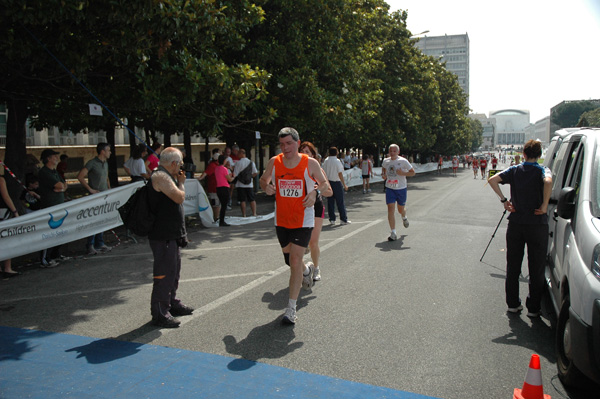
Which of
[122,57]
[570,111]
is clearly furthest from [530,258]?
[570,111]

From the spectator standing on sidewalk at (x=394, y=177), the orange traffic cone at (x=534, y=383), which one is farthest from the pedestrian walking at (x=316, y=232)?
the orange traffic cone at (x=534, y=383)

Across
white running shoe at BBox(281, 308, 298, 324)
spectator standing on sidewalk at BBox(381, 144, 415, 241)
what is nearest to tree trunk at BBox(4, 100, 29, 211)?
spectator standing on sidewalk at BBox(381, 144, 415, 241)

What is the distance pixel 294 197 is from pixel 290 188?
109 mm

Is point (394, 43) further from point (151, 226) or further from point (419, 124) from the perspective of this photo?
point (151, 226)

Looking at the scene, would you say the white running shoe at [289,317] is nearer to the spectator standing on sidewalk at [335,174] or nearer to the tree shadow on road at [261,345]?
the tree shadow on road at [261,345]

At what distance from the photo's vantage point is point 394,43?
32.7 metres

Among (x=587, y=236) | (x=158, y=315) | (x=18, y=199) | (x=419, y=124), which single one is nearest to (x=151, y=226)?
(x=158, y=315)

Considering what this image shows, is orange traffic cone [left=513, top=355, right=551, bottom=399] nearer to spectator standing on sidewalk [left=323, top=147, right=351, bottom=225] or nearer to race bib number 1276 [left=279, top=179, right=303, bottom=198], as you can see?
race bib number 1276 [left=279, top=179, right=303, bottom=198]

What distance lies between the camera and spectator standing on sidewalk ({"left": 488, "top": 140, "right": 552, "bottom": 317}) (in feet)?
16.9

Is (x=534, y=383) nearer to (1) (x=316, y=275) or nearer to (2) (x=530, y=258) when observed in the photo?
(2) (x=530, y=258)

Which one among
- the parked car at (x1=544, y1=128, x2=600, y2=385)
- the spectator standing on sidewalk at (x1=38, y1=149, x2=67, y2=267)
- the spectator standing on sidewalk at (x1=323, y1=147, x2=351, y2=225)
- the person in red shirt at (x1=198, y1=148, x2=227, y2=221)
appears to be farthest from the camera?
the person in red shirt at (x1=198, y1=148, x2=227, y2=221)

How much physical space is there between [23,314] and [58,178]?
3.59m

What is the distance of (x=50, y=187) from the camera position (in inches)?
337

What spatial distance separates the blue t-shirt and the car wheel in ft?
4.43
